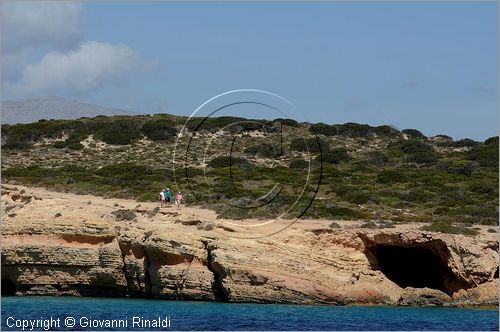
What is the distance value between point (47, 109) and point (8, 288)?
75352 mm

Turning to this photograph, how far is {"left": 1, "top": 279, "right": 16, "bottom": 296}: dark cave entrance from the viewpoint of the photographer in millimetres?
31656

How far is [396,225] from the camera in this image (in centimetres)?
3303

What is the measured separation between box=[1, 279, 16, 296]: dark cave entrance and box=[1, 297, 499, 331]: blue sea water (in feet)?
6.32

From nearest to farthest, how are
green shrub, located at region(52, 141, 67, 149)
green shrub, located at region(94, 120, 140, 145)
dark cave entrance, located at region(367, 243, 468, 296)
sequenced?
1. dark cave entrance, located at region(367, 243, 468, 296)
2. green shrub, located at region(52, 141, 67, 149)
3. green shrub, located at region(94, 120, 140, 145)

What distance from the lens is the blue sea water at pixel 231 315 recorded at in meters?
23.8

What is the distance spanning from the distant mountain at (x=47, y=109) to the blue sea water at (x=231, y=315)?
67350 millimetres

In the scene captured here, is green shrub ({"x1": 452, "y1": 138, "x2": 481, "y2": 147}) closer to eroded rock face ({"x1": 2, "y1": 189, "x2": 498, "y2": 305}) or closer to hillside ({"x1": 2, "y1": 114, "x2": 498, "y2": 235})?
hillside ({"x1": 2, "y1": 114, "x2": 498, "y2": 235})

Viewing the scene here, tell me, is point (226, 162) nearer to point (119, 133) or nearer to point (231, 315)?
point (119, 133)

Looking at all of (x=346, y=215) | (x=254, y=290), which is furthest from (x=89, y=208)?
(x=346, y=215)

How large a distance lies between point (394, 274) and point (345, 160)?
25.1 meters

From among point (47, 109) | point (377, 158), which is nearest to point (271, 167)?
point (377, 158)

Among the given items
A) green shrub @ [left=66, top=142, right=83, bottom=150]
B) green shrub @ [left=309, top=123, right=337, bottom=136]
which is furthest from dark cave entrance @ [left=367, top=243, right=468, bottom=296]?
green shrub @ [left=309, top=123, right=337, bottom=136]

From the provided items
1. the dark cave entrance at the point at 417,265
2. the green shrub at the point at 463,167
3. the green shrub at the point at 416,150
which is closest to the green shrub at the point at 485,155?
the green shrub at the point at 463,167

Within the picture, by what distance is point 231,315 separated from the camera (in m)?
25.7
